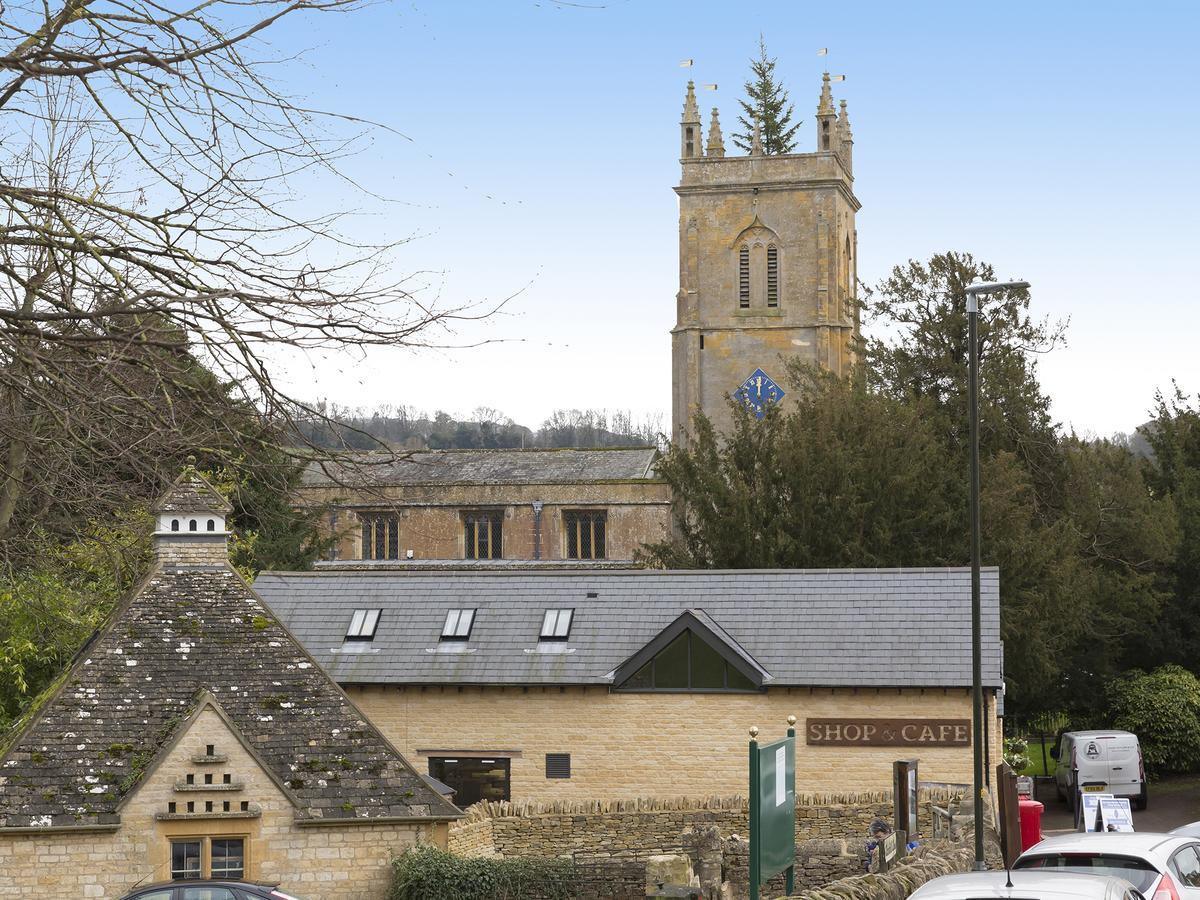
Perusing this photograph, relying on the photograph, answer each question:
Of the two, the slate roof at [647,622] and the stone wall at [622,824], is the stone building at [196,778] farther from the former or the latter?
the slate roof at [647,622]

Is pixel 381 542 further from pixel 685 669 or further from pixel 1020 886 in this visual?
pixel 1020 886

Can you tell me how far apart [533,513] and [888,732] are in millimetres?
38036

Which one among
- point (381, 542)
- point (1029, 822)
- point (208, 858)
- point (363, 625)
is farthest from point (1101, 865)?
point (381, 542)

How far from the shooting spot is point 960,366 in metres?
48.4

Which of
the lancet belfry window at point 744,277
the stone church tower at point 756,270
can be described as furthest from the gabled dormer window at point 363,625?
the lancet belfry window at point 744,277

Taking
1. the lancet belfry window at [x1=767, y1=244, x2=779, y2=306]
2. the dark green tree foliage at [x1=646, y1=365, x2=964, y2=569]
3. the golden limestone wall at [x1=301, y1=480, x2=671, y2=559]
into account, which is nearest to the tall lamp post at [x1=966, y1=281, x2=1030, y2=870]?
the dark green tree foliage at [x1=646, y1=365, x2=964, y2=569]

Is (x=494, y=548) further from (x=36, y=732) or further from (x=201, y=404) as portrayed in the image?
(x=201, y=404)

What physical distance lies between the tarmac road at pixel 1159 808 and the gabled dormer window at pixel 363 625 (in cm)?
1475

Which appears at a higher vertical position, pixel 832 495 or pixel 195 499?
pixel 832 495

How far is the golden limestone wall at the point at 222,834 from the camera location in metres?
19.2

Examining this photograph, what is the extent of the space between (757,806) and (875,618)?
15488 mm

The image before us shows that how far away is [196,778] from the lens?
1972 centimetres

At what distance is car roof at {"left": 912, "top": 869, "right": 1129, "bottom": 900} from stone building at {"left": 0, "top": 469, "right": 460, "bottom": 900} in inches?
400

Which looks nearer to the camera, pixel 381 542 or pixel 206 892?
pixel 206 892
